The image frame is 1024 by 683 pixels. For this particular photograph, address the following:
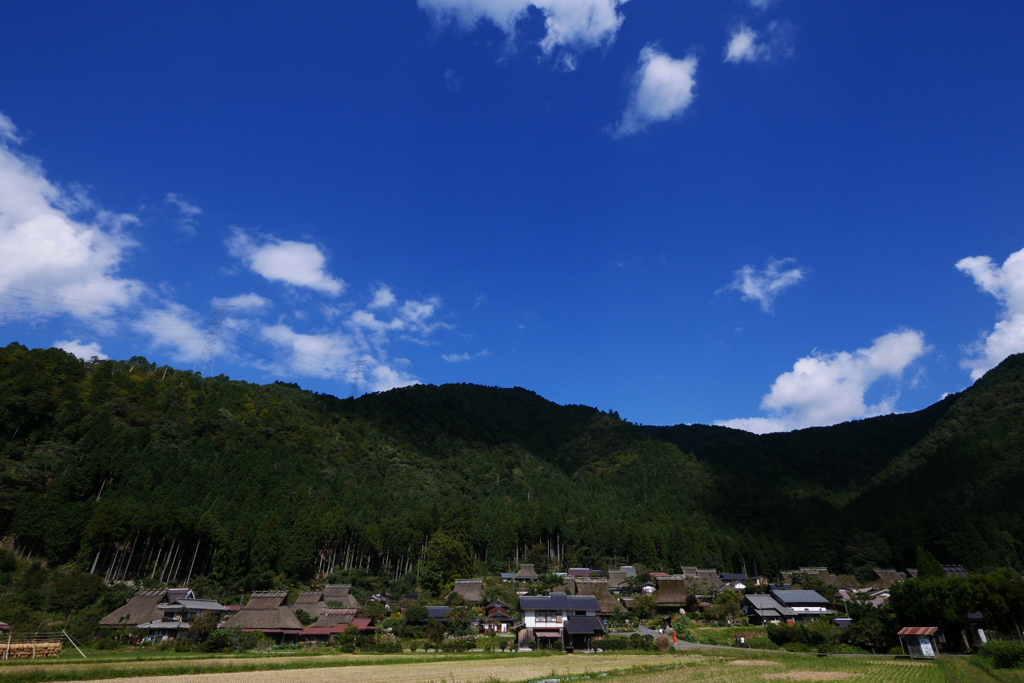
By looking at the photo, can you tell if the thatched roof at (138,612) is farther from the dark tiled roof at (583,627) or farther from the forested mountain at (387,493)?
the dark tiled roof at (583,627)

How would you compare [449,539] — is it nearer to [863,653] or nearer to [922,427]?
[863,653]

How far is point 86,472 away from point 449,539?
44.9 meters

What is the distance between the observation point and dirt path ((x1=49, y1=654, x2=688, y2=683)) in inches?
866

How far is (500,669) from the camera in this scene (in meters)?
25.7

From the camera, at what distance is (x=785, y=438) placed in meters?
188

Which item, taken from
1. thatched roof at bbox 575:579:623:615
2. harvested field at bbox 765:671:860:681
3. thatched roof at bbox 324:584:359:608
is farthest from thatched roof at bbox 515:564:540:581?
harvested field at bbox 765:671:860:681

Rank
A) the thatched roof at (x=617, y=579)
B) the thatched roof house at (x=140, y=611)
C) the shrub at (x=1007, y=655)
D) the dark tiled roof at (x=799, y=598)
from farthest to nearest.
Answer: the thatched roof at (x=617, y=579) < the dark tiled roof at (x=799, y=598) < the thatched roof house at (x=140, y=611) < the shrub at (x=1007, y=655)

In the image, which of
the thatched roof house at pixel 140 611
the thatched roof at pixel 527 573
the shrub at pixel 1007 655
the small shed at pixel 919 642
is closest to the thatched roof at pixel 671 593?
the thatched roof at pixel 527 573

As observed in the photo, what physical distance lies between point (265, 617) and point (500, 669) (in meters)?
29.9

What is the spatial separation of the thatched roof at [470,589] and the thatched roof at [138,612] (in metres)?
28.7

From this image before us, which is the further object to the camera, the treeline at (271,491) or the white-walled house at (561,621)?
the treeline at (271,491)

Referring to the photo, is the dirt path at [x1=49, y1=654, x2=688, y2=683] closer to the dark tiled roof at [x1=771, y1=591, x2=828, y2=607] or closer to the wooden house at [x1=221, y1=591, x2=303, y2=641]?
the wooden house at [x1=221, y1=591, x2=303, y2=641]

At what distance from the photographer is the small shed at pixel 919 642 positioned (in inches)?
1243

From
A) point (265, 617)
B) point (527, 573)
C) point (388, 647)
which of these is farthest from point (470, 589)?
point (388, 647)
